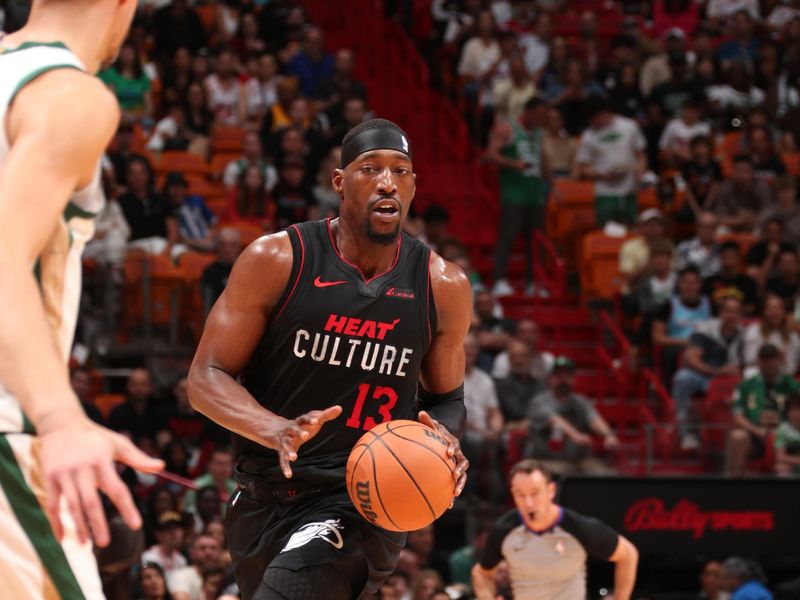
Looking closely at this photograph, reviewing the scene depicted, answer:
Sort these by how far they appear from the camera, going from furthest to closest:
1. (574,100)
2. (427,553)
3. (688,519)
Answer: (574,100), (688,519), (427,553)

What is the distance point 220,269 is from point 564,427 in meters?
3.57

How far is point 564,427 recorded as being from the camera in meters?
12.1

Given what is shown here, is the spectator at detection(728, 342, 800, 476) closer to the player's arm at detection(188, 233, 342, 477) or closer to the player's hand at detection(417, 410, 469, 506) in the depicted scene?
the player's hand at detection(417, 410, 469, 506)

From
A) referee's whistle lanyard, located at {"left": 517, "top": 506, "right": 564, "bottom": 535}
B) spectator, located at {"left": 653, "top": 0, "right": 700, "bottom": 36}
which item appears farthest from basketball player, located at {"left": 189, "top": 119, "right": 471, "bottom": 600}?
spectator, located at {"left": 653, "top": 0, "right": 700, "bottom": 36}

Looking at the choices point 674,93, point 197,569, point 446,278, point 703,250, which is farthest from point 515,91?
point 446,278

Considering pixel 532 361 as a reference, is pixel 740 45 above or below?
above

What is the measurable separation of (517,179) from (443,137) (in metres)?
1.86

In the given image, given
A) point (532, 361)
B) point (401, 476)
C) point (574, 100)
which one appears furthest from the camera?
point (574, 100)

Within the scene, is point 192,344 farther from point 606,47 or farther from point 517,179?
point 606,47

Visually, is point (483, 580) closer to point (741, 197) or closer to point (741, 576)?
point (741, 576)

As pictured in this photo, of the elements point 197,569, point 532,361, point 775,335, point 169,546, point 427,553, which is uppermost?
point 775,335

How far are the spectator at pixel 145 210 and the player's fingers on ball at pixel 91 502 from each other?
40.4ft

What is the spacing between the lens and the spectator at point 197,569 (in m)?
10.4

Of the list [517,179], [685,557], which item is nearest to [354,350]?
[685,557]
